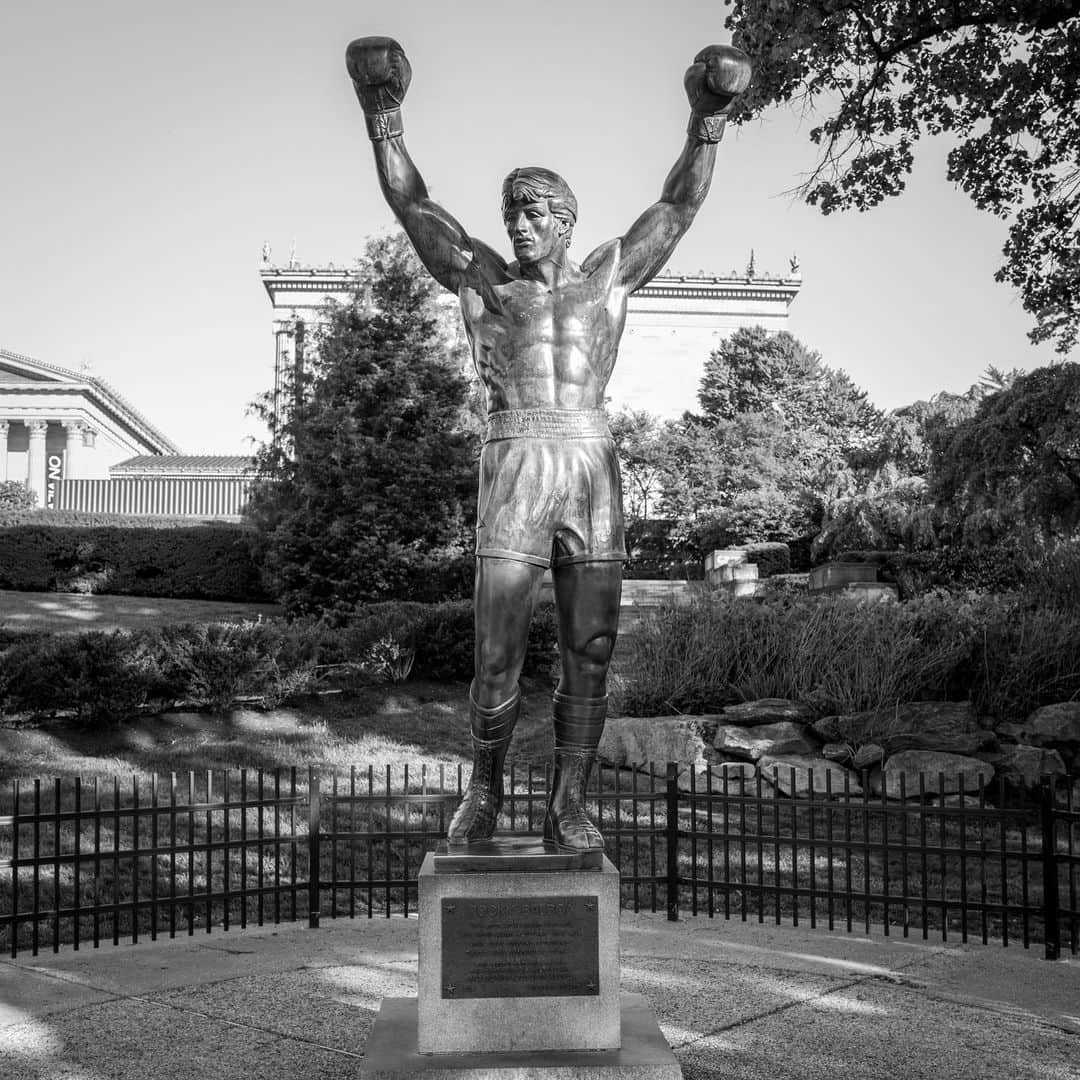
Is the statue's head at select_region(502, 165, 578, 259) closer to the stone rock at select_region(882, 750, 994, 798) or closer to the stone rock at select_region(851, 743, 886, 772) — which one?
the stone rock at select_region(882, 750, 994, 798)

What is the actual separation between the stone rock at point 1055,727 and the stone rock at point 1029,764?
0.41 metres

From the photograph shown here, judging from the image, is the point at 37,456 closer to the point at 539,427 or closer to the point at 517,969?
the point at 539,427

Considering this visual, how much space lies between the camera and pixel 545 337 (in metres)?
4.35

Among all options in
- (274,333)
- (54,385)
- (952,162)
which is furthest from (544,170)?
(54,385)

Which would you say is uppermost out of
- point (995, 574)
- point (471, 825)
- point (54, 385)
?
point (54, 385)

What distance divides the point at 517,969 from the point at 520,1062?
1.00 feet

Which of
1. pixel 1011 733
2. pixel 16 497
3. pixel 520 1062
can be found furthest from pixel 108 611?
pixel 520 1062

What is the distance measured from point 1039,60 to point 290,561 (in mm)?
13262

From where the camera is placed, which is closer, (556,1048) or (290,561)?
(556,1048)

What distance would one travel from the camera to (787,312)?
51.8 m

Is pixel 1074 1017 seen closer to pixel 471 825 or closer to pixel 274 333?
pixel 471 825

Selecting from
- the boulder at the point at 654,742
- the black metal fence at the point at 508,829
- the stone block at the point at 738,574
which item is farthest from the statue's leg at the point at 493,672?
the stone block at the point at 738,574

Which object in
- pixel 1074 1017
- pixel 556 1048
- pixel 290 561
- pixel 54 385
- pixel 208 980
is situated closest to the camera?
pixel 556 1048

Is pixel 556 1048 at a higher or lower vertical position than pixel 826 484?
lower
